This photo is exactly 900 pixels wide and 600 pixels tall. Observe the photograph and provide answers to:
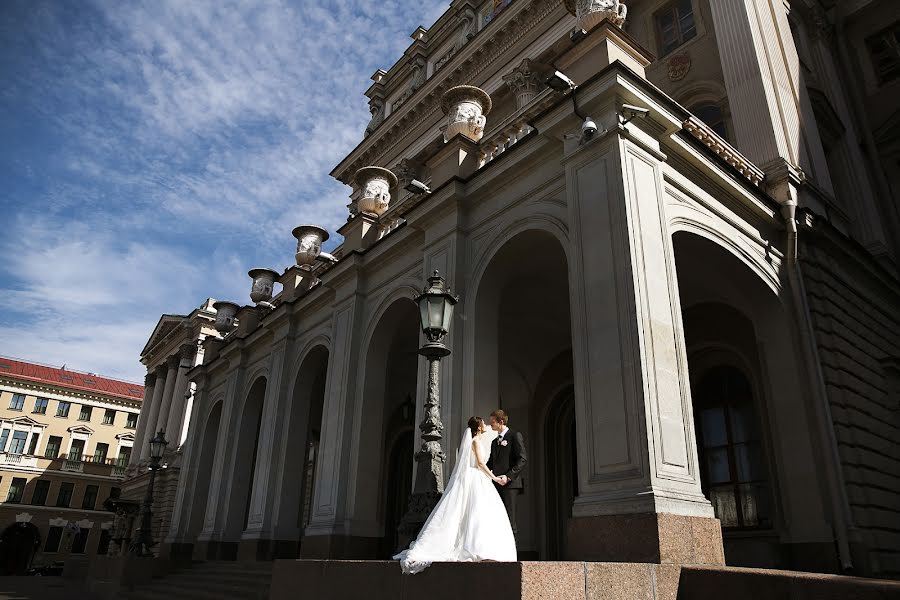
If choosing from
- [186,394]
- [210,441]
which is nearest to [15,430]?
[186,394]

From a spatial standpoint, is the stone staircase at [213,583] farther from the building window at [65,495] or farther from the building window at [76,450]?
the building window at [76,450]

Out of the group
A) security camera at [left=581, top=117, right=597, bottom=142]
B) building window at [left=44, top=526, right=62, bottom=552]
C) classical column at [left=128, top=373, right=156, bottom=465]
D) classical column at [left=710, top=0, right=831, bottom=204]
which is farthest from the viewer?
building window at [left=44, top=526, right=62, bottom=552]

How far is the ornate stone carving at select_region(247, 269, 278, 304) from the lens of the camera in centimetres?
2169

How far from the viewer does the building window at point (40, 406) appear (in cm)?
5669

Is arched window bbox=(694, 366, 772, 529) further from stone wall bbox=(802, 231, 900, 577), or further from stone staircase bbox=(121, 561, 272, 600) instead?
stone staircase bbox=(121, 561, 272, 600)

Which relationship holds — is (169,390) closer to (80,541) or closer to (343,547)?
(80,541)

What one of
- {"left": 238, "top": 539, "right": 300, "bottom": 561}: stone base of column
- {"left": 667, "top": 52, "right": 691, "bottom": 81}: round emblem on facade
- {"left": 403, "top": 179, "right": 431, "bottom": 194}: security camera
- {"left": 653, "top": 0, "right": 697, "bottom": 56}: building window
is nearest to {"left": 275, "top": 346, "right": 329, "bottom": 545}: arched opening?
{"left": 238, "top": 539, "right": 300, "bottom": 561}: stone base of column

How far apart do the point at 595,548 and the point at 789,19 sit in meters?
17.8

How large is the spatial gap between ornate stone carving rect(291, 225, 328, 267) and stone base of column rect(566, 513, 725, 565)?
13.3m

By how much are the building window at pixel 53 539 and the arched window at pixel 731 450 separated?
5709cm

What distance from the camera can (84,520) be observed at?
180ft

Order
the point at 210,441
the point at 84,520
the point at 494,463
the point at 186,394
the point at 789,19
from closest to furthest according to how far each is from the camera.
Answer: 1. the point at 494,463
2. the point at 789,19
3. the point at 210,441
4. the point at 186,394
5. the point at 84,520

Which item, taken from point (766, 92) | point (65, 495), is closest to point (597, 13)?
point (766, 92)

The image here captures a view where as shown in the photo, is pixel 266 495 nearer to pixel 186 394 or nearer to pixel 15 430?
pixel 186 394
